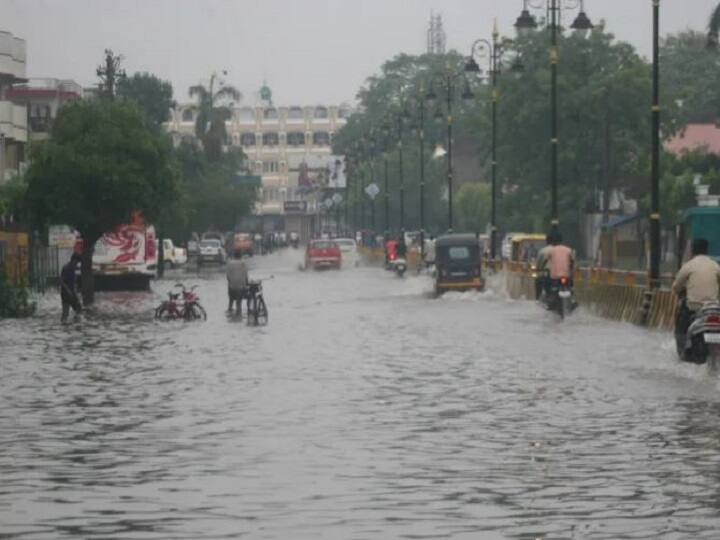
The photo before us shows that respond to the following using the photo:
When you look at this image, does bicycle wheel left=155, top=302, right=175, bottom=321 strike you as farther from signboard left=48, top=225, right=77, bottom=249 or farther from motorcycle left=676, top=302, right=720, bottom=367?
signboard left=48, top=225, right=77, bottom=249

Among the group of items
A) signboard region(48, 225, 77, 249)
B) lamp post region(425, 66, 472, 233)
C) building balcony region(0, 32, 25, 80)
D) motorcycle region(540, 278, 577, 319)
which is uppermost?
building balcony region(0, 32, 25, 80)

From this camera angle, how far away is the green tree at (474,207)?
5714 inches

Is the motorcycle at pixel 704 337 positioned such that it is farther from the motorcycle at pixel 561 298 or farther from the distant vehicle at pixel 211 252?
the distant vehicle at pixel 211 252

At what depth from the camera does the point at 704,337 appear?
24.3 metres

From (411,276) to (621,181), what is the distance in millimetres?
22009

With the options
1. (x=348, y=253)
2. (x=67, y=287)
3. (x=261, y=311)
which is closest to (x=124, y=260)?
(x=67, y=287)

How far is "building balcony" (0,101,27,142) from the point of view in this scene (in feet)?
321

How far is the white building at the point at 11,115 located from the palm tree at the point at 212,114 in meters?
51.5

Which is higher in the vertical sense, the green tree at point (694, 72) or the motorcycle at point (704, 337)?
the green tree at point (694, 72)

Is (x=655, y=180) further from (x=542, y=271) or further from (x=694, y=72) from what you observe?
(x=694, y=72)

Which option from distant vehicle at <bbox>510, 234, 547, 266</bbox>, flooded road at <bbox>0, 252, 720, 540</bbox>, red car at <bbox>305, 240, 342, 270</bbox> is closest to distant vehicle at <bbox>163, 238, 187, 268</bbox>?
red car at <bbox>305, 240, 342, 270</bbox>

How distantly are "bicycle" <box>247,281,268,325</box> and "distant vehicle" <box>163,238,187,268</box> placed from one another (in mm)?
67489

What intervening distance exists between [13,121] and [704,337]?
79568 mm

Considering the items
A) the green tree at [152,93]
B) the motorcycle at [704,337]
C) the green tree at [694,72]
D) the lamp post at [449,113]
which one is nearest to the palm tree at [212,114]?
the green tree at [152,93]
